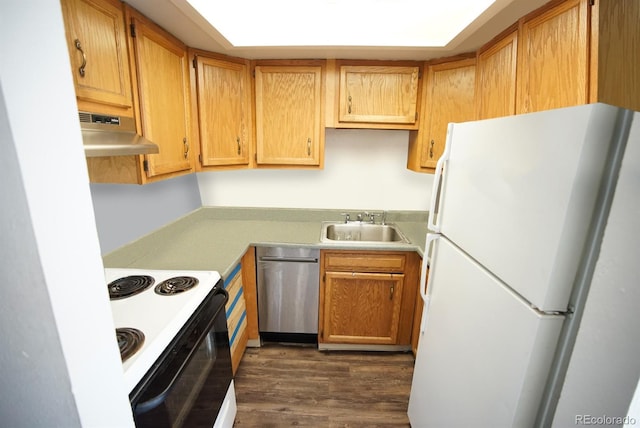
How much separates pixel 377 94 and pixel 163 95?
1.33m


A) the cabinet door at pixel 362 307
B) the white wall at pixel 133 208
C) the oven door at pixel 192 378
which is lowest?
the cabinet door at pixel 362 307

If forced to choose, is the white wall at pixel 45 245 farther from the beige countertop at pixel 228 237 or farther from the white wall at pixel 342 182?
the white wall at pixel 342 182

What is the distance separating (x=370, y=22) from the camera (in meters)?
1.75

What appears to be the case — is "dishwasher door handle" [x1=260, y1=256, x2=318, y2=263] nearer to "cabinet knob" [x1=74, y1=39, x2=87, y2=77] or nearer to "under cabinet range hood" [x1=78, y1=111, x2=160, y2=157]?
"under cabinet range hood" [x1=78, y1=111, x2=160, y2=157]

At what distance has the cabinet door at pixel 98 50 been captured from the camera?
997mm

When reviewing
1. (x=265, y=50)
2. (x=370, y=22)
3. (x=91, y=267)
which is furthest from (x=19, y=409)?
(x=370, y=22)

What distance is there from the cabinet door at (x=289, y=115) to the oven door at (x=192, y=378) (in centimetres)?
113

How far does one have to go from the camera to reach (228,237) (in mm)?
2023

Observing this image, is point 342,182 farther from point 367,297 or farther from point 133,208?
point 133,208

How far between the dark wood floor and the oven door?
0.44m

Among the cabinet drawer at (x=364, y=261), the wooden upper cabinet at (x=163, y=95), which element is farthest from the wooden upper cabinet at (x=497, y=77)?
the wooden upper cabinet at (x=163, y=95)

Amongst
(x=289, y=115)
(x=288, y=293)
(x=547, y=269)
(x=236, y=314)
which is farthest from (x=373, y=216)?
(x=547, y=269)

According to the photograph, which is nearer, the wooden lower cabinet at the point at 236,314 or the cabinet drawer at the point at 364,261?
the wooden lower cabinet at the point at 236,314

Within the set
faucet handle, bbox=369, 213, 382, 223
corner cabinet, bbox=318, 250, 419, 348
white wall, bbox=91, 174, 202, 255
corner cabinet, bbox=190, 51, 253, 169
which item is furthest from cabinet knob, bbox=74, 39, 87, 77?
faucet handle, bbox=369, 213, 382, 223
